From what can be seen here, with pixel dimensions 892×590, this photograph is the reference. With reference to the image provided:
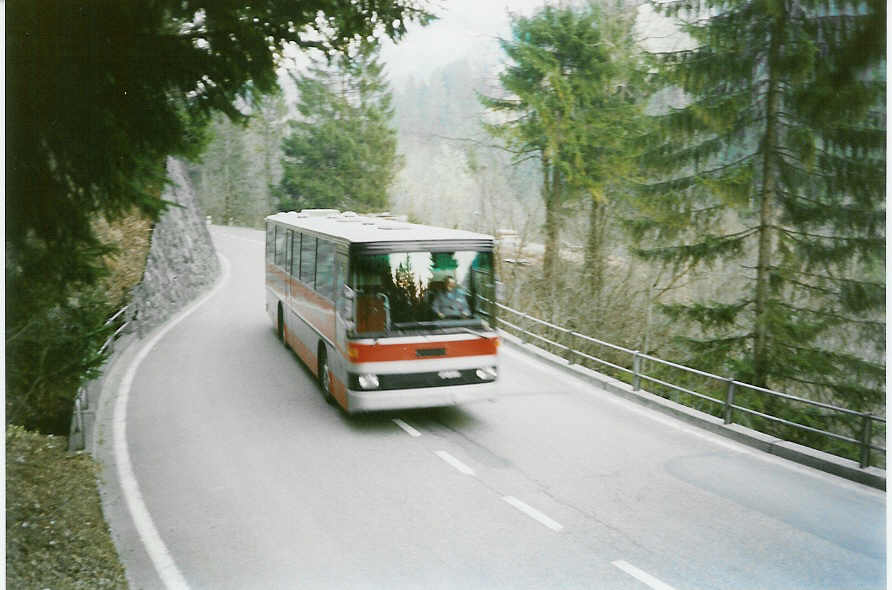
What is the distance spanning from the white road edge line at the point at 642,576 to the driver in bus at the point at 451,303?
3346 millimetres

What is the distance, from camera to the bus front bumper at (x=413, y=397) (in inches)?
299

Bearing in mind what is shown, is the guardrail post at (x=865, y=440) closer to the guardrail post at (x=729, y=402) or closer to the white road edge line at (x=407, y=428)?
the guardrail post at (x=729, y=402)

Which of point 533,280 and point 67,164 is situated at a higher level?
point 67,164

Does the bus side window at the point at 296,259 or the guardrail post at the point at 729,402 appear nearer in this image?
the guardrail post at the point at 729,402

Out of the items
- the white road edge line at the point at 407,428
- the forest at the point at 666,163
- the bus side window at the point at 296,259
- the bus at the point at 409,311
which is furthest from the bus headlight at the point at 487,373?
the bus side window at the point at 296,259

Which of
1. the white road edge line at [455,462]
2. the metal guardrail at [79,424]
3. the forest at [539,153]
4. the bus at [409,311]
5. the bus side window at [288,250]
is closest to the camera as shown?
the forest at [539,153]

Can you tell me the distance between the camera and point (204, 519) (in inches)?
220

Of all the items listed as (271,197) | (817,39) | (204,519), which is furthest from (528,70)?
(204,519)

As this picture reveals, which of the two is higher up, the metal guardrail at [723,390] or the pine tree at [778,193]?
the pine tree at [778,193]

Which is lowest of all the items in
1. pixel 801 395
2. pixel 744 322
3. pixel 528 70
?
pixel 801 395

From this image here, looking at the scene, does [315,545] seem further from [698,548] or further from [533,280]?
[533,280]

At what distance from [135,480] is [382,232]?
3289mm

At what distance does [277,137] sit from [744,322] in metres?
6.30

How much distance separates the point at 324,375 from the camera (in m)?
9.15
